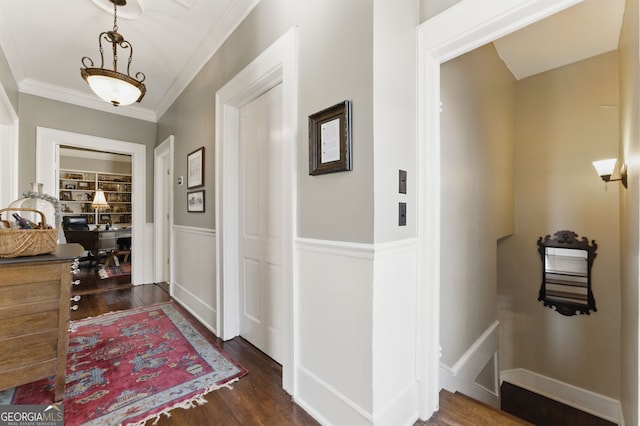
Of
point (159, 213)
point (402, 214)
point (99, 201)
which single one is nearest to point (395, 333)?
point (402, 214)

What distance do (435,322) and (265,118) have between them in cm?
190

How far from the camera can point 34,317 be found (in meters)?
1.55

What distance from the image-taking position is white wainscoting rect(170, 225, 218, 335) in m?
2.70

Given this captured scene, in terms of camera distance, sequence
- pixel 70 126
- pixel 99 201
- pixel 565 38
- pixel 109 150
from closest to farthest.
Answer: pixel 565 38, pixel 70 126, pixel 109 150, pixel 99 201

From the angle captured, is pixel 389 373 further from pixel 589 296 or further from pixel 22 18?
pixel 22 18

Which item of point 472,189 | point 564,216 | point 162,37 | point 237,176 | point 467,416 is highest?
point 162,37

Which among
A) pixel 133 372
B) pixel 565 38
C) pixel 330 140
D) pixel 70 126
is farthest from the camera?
pixel 70 126

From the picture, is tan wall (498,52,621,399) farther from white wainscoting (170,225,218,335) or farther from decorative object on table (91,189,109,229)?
decorative object on table (91,189,109,229)

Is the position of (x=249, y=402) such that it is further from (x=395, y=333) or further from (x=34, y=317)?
(x=34, y=317)

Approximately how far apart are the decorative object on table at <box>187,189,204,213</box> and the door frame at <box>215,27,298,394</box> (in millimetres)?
457

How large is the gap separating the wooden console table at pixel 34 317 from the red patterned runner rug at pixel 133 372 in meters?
0.24

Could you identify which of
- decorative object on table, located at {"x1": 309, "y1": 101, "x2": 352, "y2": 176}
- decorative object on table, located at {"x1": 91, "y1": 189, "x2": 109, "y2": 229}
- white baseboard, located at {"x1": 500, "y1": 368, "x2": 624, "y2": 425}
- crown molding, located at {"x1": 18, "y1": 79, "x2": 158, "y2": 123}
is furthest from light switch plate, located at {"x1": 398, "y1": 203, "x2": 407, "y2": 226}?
decorative object on table, located at {"x1": 91, "y1": 189, "x2": 109, "y2": 229}

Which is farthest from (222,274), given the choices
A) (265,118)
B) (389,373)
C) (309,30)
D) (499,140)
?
(499,140)

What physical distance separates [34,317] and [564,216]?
191 inches
